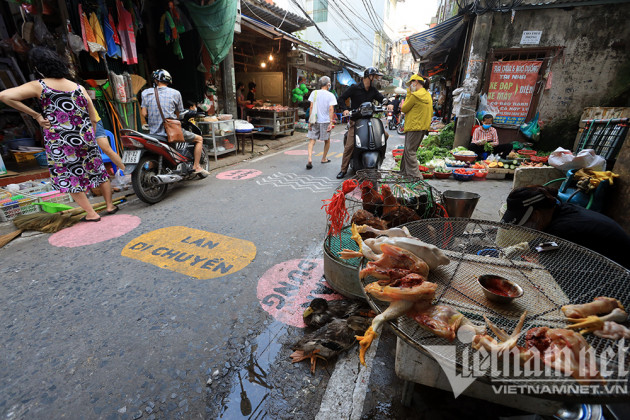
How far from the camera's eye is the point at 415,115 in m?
6.04

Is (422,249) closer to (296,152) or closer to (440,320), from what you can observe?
(440,320)

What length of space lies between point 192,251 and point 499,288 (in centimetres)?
317

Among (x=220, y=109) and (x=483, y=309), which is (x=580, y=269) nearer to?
(x=483, y=309)

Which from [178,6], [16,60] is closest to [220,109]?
[178,6]

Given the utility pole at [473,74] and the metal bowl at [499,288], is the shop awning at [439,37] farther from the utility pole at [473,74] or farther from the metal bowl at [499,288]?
the metal bowl at [499,288]

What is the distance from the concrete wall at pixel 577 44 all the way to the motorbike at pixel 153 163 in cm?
839

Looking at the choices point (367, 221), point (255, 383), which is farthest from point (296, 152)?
point (255, 383)

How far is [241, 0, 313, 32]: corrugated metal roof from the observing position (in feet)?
36.0

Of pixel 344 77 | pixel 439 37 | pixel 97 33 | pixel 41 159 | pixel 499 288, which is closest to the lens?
pixel 499 288

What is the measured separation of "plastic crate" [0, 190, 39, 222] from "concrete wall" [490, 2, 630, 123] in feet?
35.3

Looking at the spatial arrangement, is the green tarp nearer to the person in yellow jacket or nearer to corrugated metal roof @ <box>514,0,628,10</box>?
the person in yellow jacket

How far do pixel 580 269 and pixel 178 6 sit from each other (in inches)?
373

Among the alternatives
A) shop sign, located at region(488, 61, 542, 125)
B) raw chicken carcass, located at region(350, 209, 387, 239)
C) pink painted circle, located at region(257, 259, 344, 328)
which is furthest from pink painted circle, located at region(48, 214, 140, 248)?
shop sign, located at region(488, 61, 542, 125)

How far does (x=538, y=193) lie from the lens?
2.52 m
